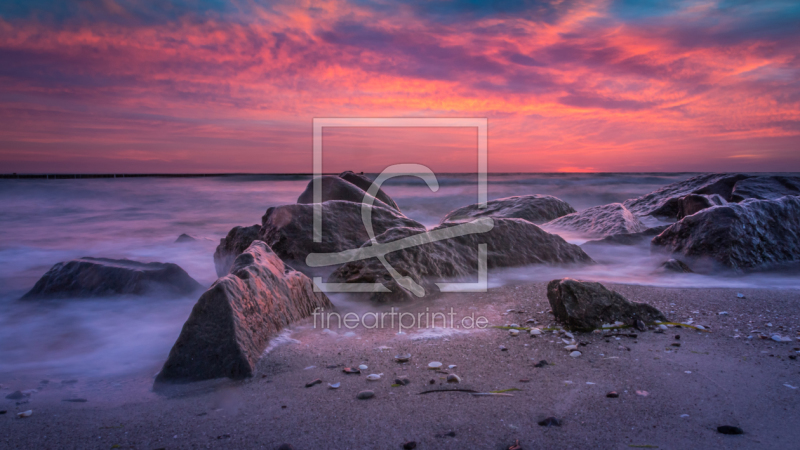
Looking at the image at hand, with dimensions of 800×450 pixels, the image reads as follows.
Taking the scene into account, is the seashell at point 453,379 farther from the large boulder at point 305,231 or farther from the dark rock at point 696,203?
the dark rock at point 696,203

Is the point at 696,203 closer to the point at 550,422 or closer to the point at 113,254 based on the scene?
the point at 550,422

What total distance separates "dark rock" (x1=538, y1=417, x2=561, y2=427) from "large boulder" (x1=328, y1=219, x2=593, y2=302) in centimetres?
194

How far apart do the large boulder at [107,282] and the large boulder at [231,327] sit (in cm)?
187

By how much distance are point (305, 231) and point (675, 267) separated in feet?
12.3

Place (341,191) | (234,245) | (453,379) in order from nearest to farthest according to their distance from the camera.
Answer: (453,379) < (234,245) < (341,191)

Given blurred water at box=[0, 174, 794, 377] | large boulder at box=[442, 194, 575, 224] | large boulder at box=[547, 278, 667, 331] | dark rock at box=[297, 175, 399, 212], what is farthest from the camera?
large boulder at box=[442, 194, 575, 224]

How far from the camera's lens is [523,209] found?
7.84 metres

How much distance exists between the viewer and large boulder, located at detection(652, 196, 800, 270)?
15.1 ft

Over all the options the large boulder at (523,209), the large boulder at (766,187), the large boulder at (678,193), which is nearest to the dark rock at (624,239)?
the large boulder at (523,209)

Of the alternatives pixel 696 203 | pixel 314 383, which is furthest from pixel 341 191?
pixel 696 203

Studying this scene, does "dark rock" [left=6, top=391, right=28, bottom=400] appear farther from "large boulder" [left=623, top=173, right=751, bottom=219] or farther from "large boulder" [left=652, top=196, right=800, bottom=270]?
"large boulder" [left=623, top=173, right=751, bottom=219]

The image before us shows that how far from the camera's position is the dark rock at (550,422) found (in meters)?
1.82

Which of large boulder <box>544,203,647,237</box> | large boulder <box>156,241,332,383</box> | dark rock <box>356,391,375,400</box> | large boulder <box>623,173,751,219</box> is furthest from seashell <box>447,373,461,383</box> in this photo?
large boulder <box>623,173,751,219</box>

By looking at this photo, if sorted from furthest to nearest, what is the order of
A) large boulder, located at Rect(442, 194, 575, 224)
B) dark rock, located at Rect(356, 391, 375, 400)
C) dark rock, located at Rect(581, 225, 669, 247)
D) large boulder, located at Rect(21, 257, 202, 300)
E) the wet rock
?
large boulder, located at Rect(442, 194, 575, 224)
dark rock, located at Rect(581, 225, 669, 247)
large boulder, located at Rect(21, 257, 202, 300)
dark rock, located at Rect(356, 391, 375, 400)
the wet rock
